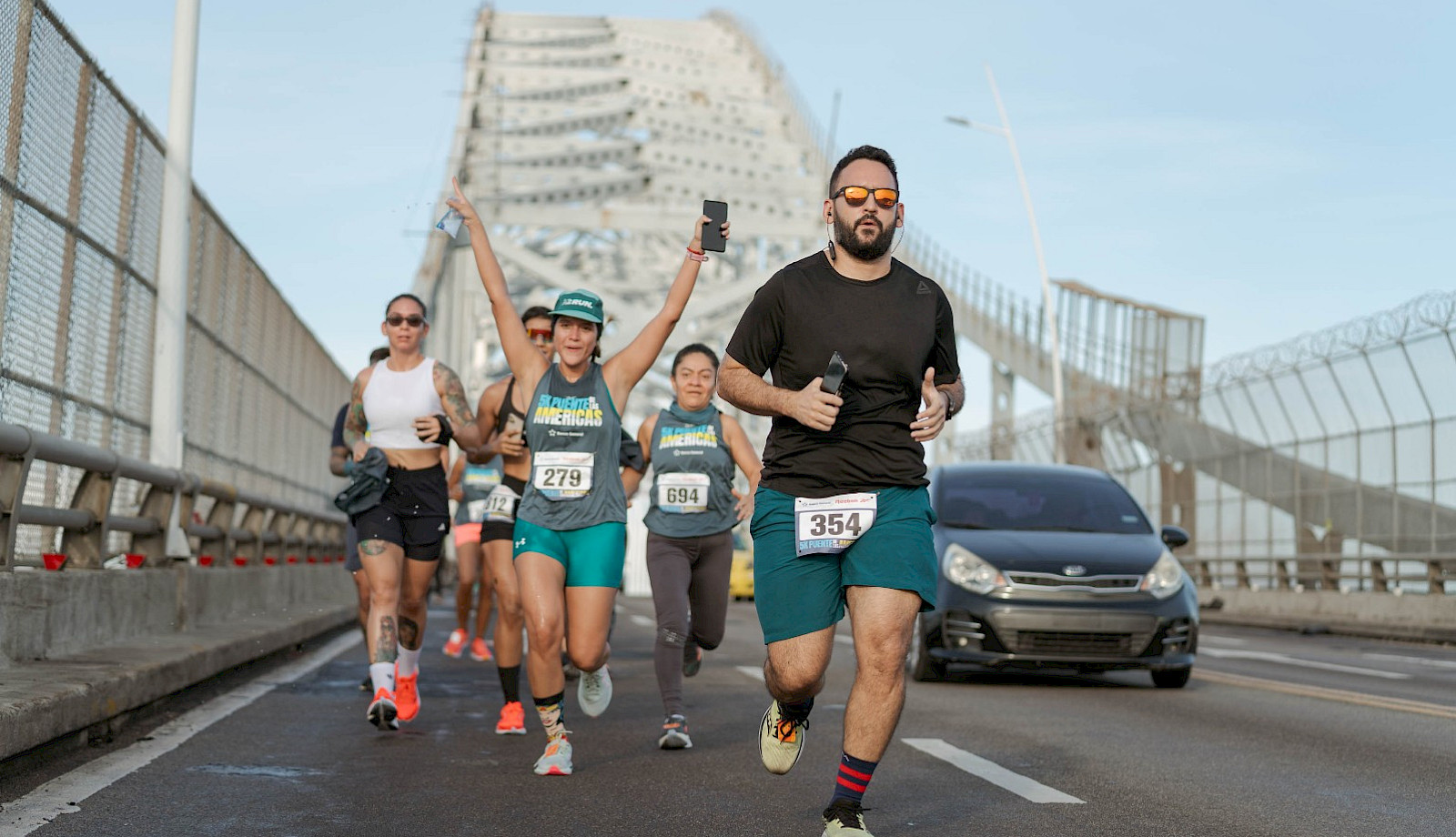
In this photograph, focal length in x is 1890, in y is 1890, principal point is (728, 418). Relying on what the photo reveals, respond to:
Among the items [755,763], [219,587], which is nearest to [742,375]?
[755,763]

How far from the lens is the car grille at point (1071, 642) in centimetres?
1166

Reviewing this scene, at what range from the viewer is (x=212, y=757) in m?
7.41

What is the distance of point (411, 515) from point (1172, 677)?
554 cm

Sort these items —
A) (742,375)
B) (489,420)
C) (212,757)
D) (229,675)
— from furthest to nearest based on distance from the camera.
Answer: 1. (229,675)
2. (489,420)
3. (212,757)
4. (742,375)

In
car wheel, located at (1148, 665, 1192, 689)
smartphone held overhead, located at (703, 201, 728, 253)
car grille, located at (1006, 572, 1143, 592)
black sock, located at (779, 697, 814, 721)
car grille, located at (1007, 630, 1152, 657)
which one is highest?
smartphone held overhead, located at (703, 201, 728, 253)

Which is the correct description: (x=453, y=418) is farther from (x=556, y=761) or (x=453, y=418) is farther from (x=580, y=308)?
(x=556, y=761)

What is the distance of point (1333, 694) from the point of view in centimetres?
1152

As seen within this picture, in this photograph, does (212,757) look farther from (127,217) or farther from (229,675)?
(127,217)

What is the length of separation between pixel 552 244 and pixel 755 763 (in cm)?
6556

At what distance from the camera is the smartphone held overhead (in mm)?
6512

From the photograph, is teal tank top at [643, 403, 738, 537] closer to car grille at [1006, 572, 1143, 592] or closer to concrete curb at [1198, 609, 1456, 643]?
car grille at [1006, 572, 1143, 592]

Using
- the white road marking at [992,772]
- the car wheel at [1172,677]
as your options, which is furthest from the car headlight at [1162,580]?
the white road marking at [992,772]

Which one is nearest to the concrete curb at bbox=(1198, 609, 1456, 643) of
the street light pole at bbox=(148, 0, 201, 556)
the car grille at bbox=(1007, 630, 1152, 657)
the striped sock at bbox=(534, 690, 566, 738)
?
the car grille at bbox=(1007, 630, 1152, 657)

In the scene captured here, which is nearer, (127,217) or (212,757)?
(212,757)
